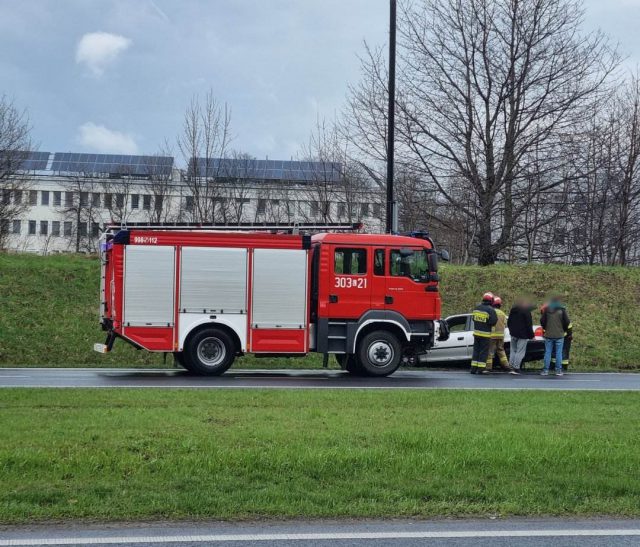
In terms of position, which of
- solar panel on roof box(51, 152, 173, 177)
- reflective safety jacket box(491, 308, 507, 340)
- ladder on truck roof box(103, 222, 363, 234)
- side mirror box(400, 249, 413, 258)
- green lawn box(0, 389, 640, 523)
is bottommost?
green lawn box(0, 389, 640, 523)

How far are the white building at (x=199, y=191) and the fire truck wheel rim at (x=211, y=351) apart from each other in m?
3.25

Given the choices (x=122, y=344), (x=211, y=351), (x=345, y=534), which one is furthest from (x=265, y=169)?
(x=345, y=534)

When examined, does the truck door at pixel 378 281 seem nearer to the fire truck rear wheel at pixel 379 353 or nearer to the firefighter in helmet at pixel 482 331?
the fire truck rear wheel at pixel 379 353

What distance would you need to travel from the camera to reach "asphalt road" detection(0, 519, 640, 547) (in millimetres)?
5730

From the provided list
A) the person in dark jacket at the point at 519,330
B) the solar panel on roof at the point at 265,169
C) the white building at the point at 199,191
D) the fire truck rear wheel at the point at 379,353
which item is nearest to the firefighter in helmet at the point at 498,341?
the person in dark jacket at the point at 519,330

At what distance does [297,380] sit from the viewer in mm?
16469

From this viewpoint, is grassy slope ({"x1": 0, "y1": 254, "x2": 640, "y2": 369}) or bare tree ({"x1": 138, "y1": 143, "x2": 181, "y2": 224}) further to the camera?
bare tree ({"x1": 138, "y1": 143, "x2": 181, "y2": 224})

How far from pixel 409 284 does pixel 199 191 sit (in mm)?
22023

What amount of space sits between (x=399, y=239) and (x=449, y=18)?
55.2 feet

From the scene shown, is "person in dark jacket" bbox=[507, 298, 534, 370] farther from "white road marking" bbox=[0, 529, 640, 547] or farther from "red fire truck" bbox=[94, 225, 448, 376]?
"white road marking" bbox=[0, 529, 640, 547]

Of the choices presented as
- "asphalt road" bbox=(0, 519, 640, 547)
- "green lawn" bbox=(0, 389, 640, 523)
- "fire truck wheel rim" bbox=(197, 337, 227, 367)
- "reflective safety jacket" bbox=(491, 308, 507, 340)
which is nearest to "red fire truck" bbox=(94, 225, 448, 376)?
"fire truck wheel rim" bbox=(197, 337, 227, 367)

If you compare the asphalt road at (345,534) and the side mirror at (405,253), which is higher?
the side mirror at (405,253)

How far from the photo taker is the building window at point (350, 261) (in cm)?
1756

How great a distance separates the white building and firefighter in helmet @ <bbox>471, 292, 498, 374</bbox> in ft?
15.0
